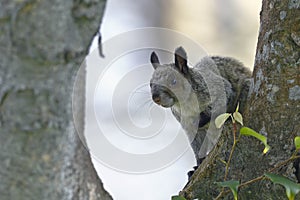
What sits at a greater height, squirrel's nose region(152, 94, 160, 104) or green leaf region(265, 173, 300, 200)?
green leaf region(265, 173, 300, 200)

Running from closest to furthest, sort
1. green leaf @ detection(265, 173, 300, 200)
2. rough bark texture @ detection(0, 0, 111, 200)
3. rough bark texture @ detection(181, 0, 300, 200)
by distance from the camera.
→ rough bark texture @ detection(0, 0, 111, 200)
green leaf @ detection(265, 173, 300, 200)
rough bark texture @ detection(181, 0, 300, 200)

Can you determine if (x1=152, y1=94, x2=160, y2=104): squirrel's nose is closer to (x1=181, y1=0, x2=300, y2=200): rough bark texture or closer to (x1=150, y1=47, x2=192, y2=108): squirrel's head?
(x1=150, y1=47, x2=192, y2=108): squirrel's head

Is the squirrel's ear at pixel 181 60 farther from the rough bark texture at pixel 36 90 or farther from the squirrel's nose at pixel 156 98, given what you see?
the rough bark texture at pixel 36 90

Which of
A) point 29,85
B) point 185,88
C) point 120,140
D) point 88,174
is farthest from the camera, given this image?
point 120,140

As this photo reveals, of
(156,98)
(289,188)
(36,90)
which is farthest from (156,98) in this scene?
(36,90)

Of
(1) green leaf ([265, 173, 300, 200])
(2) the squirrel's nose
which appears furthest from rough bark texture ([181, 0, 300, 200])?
(2) the squirrel's nose

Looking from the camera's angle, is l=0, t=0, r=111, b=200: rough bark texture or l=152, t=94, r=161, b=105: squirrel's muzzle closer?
l=0, t=0, r=111, b=200: rough bark texture

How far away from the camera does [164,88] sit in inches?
80.9

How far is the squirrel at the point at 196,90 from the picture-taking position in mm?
2023

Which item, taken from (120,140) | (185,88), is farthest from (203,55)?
(120,140)

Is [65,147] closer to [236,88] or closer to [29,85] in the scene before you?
[29,85]

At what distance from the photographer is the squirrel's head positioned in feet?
6.67

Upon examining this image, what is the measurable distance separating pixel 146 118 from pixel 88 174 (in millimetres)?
1086

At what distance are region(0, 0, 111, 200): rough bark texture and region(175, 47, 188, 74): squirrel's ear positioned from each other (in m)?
1.18
